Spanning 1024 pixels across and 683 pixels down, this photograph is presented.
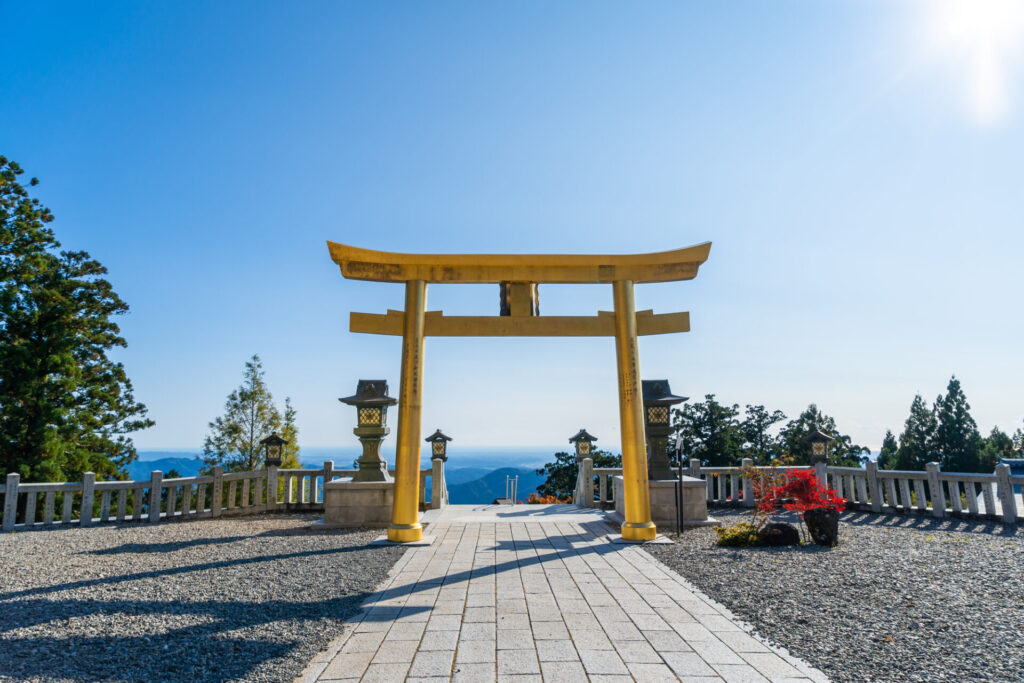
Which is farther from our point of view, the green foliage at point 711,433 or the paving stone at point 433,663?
the green foliage at point 711,433

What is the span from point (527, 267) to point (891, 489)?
831cm

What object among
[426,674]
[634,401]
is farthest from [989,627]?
[634,401]

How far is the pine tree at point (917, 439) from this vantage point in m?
28.9

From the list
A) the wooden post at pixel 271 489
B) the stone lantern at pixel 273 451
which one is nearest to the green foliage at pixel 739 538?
the wooden post at pixel 271 489

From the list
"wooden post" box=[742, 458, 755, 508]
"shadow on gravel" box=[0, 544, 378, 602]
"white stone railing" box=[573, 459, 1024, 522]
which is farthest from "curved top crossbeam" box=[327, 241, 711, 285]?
"wooden post" box=[742, 458, 755, 508]

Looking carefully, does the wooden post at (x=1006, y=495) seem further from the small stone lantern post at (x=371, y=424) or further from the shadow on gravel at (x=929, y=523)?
the small stone lantern post at (x=371, y=424)

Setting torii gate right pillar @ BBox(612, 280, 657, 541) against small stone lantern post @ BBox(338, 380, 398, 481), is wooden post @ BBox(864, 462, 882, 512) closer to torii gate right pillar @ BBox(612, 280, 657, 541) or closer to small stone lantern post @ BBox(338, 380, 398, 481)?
torii gate right pillar @ BBox(612, 280, 657, 541)

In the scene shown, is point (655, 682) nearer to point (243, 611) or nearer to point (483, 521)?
point (243, 611)

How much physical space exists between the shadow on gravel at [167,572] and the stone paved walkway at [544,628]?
51.0 inches

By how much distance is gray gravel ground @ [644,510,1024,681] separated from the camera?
3.33 metres

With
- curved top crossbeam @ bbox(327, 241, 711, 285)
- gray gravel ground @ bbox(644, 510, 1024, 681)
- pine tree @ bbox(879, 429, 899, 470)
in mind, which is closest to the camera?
gray gravel ground @ bbox(644, 510, 1024, 681)

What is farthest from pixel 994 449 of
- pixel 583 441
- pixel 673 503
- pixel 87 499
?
pixel 87 499

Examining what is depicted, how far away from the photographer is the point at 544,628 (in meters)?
3.94

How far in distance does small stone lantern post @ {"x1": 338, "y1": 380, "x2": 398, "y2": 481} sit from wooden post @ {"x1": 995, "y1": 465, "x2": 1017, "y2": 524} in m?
10.6
